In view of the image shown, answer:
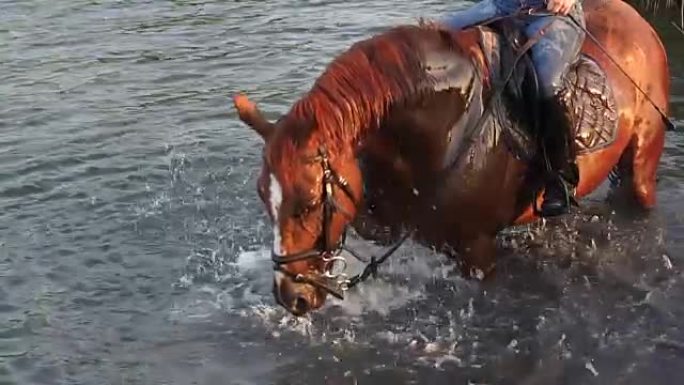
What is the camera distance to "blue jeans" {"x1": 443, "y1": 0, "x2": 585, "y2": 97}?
5.49 meters

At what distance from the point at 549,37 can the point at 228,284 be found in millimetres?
2780

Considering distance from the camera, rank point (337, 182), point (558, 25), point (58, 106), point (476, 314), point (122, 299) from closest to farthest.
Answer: point (337, 182) < point (558, 25) < point (476, 314) < point (122, 299) < point (58, 106)

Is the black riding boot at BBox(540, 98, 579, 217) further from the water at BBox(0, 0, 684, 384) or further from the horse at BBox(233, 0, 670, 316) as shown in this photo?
the water at BBox(0, 0, 684, 384)

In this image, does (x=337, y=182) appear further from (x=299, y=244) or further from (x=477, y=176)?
(x=477, y=176)

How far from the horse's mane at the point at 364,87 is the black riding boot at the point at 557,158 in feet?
2.47

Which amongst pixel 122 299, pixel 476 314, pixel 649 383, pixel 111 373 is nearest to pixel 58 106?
pixel 122 299

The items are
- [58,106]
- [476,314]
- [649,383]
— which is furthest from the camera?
[58,106]

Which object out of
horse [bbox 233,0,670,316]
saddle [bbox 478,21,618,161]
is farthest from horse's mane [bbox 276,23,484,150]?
saddle [bbox 478,21,618,161]

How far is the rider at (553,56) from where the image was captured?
5.50 meters

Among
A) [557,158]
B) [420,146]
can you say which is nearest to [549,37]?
[557,158]

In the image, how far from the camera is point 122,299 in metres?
6.54

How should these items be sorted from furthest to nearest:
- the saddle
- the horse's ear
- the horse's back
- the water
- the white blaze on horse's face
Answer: the horse's back, the water, the saddle, the horse's ear, the white blaze on horse's face

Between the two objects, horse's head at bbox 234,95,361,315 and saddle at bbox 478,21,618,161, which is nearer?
horse's head at bbox 234,95,361,315

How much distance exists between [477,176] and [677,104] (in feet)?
15.5
